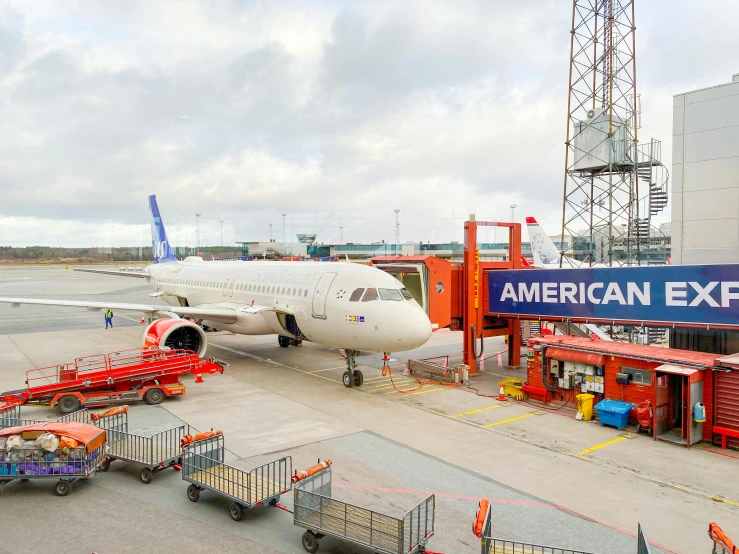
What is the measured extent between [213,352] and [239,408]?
1143cm

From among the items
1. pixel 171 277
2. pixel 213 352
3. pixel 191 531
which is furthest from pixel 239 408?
pixel 171 277

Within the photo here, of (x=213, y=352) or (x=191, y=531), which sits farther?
(x=213, y=352)

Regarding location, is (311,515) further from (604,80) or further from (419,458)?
(604,80)

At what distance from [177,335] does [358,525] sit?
656 inches

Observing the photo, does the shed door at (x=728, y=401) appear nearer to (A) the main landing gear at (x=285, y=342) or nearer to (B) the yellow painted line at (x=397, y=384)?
(B) the yellow painted line at (x=397, y=384)

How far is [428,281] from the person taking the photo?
74.9ft

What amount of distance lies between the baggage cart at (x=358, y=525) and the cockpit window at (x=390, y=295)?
387 inches

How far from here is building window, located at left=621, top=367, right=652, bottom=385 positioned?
1582 cm

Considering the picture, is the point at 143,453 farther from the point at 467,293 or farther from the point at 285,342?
the point at 285,342

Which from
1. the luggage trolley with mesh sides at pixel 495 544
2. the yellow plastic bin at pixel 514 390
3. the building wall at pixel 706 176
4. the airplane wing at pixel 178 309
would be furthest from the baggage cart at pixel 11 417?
the building wall at pixel 706 176

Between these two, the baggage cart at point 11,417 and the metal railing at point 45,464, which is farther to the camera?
the baggage cart at point 11,417

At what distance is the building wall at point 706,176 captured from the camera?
82.7ft

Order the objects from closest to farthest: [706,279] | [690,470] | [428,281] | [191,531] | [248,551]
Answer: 1. [248,551]
2. [191,531]
3. [690,470]
4. [706,279]
5. [428,281]

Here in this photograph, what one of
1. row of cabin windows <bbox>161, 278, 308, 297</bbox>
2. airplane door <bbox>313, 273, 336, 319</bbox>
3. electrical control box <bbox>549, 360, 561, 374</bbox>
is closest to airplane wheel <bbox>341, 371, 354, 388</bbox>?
airplane door <bbox>313, 273, 336, 319</bbox>
